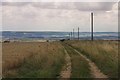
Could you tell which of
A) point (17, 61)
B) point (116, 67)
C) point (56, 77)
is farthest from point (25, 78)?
point (17, 61)

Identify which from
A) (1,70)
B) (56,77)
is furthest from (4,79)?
(1,70)

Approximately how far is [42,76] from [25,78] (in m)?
0.72

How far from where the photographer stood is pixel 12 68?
19.0 meters

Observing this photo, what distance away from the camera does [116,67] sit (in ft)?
57.6

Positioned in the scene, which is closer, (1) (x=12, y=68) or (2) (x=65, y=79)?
(2) (x=65, y=79)

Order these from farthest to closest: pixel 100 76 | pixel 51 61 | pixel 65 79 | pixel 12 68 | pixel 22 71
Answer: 1. pixel 51 61
2. pixel 12 68
3. pixel 22 71
4. pixel 100 76
5. pixel 65 79

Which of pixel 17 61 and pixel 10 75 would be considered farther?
pixel 17 61

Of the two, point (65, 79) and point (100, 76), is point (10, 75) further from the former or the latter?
point (100, 76)

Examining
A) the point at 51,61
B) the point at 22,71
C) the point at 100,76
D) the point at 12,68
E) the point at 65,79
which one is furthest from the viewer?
the point at 51,61

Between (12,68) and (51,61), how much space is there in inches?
104

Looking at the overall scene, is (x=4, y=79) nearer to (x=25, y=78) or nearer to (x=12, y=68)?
(x=25, y=78)

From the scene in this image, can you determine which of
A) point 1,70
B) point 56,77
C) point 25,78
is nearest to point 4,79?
point 25,78

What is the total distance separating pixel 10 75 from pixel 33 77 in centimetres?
184

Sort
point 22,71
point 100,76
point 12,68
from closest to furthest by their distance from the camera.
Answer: point 100,76, point 22,71, point 12,68
